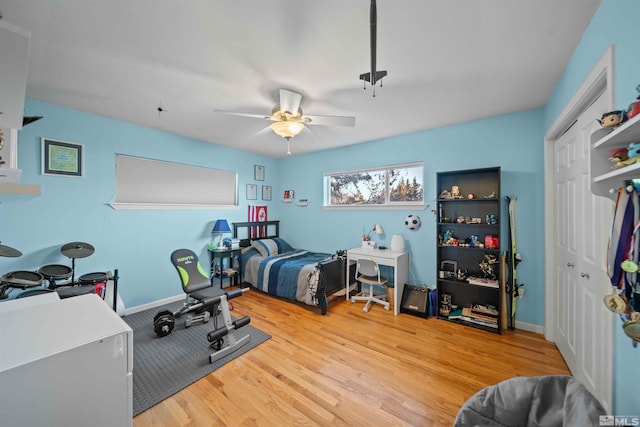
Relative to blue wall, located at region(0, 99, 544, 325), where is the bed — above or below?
below

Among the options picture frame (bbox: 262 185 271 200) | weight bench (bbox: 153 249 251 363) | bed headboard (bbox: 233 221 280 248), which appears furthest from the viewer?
picture frame (bbox: 262 185 271 200)

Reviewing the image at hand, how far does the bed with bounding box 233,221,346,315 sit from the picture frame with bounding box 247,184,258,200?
524 millimetres

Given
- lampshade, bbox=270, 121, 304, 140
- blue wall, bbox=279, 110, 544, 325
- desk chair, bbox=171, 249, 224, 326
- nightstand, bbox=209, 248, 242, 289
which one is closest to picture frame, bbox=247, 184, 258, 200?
blue wall, bbox=279, 110, 544, 325

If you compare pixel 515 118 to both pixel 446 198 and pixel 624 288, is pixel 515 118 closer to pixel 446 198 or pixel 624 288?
pixel 446 198

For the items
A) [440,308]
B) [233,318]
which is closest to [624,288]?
[440,308]

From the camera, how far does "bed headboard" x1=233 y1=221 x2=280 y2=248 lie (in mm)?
4422

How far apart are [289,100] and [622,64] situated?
6.93ft

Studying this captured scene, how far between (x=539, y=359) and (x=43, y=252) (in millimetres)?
5192

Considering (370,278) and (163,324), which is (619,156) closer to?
(370,278)

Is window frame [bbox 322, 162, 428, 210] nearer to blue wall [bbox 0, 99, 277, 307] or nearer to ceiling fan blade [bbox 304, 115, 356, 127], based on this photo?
ceiling fan blade [bbox 304, 115, 356, 127]

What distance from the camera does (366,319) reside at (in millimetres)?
3033

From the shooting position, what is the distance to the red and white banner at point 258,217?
4.68m

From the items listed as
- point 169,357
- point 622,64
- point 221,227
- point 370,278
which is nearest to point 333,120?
point 622,64

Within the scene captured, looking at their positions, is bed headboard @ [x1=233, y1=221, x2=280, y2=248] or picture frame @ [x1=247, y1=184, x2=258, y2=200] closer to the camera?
bed headboard @ [x1=233, y1=221, x2=280, y2=248]
